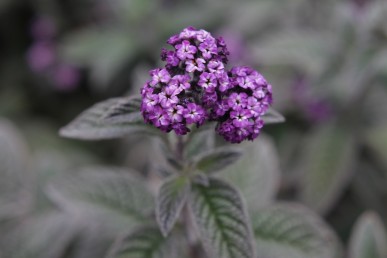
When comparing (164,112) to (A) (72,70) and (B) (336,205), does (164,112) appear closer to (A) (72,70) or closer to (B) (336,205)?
(B) (336,205)

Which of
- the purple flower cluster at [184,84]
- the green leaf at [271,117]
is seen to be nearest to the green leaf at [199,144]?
the green leaf at [271,117]

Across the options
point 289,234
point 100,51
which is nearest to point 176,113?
point 289,234

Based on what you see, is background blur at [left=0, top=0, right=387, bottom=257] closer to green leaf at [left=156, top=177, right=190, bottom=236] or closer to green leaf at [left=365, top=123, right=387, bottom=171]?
green leaf at [left=365, top=123, right=387, bottom=171]

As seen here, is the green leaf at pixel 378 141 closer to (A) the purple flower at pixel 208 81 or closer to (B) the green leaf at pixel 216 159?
(B) the green leaf at pixel 216 159

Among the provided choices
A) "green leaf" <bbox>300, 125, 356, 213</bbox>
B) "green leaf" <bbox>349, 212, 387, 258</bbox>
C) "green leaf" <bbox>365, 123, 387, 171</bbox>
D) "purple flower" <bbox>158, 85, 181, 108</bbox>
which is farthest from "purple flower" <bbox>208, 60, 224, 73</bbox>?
"green leaf" <bbox>365, 123, 387, 171</bbox>

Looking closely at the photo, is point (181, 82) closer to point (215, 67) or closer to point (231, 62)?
point (215, 67)

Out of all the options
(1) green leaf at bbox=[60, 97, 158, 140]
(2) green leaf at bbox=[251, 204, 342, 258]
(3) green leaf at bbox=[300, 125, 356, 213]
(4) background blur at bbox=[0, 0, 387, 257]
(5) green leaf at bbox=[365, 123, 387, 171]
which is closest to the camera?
(1) green leaf at bbox=[60, 97, 158, 140]
